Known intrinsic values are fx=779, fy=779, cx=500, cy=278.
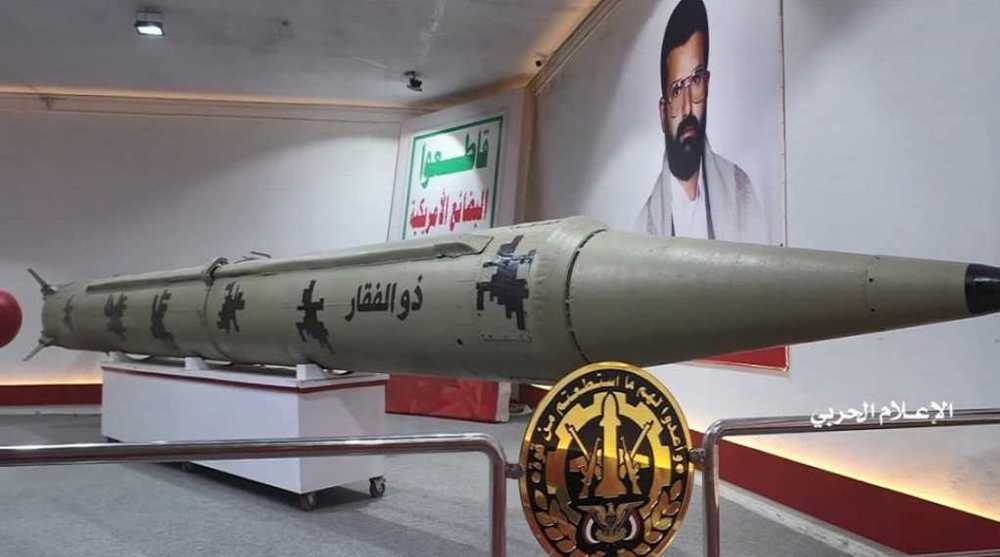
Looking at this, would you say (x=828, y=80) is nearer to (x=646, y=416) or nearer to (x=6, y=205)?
(x=646, y=416)

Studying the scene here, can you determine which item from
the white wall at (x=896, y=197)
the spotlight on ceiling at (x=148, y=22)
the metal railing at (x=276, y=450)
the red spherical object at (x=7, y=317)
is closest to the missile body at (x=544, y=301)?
the red spherical object at (x=7, y=317)

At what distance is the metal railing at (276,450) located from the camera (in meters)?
1.34

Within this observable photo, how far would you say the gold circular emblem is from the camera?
1458 millimetres

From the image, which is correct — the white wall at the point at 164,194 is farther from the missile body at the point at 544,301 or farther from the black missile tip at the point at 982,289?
the black missile tip at the point at 982,289

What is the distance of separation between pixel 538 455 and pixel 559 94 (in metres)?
5.88

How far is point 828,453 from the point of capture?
3455 millimetres

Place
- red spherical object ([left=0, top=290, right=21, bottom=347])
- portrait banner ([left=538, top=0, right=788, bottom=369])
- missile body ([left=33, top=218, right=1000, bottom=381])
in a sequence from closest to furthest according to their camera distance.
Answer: missile body ([left=33, top=218, right=1000, bottom=381]), portrait banner ([left=538, top=0, right=788, bottom=369]), red spherical object ([left=0, top=290, right=21, bottom=347])

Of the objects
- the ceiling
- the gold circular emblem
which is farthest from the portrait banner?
the gold circular emblem

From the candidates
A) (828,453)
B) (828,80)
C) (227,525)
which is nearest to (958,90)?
(828,80)

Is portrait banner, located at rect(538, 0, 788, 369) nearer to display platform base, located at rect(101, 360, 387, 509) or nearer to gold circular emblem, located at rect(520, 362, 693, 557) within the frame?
display platform base, located at rect(101, 360, 387, 509)

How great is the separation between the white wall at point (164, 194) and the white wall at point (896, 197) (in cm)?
516

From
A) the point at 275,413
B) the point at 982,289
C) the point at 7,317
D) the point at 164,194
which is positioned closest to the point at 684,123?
the point at 275,413

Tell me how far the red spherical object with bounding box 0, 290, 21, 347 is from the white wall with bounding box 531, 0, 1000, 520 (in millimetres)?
3850

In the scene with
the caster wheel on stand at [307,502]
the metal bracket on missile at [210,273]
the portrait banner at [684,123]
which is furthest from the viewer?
the metal bracket on missile at [210,273]
